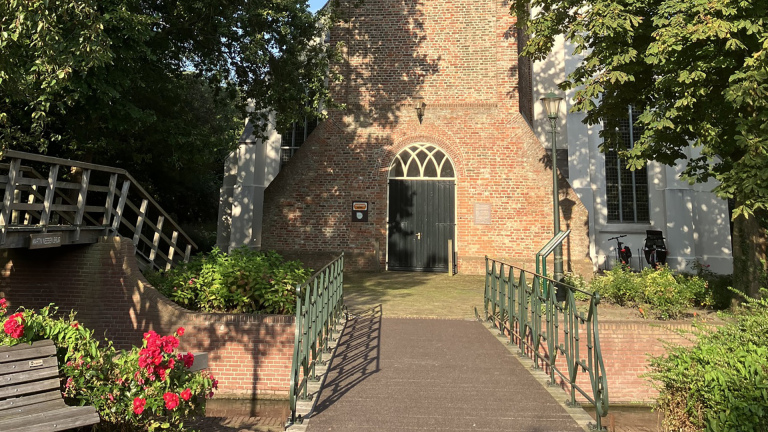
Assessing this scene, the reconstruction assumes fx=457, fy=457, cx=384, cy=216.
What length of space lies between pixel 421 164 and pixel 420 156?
10.3 inches

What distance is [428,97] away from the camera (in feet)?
48.4

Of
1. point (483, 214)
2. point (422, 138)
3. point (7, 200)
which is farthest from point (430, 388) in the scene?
point (422, 138)

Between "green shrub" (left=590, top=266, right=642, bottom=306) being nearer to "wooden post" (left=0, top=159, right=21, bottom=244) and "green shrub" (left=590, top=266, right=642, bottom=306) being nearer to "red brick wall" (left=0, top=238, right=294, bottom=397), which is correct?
"red brick wall" (left=0, top=238, right=294, bottom=397)

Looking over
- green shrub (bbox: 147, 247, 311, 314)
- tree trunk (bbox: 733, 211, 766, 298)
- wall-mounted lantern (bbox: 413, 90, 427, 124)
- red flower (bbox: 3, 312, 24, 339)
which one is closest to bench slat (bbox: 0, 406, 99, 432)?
red flower (bbox: 3, 312, 24, 339)

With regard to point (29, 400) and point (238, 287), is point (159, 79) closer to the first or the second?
point (238, 287)

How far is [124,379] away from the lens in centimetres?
369

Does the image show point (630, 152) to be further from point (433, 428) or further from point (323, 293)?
point (433, 428)

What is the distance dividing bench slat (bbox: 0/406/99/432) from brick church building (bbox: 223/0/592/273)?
1096cm

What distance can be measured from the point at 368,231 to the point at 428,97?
15.6 ft

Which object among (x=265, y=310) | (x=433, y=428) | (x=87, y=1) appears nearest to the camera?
(x=433, y=428)

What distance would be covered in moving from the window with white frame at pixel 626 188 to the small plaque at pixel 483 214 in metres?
6.37

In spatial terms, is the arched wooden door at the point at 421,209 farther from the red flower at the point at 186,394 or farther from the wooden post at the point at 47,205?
the red flower at the point at 186,394

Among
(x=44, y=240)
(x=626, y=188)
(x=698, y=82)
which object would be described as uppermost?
(x=698, y=82)

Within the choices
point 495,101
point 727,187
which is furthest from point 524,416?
point 495,101
